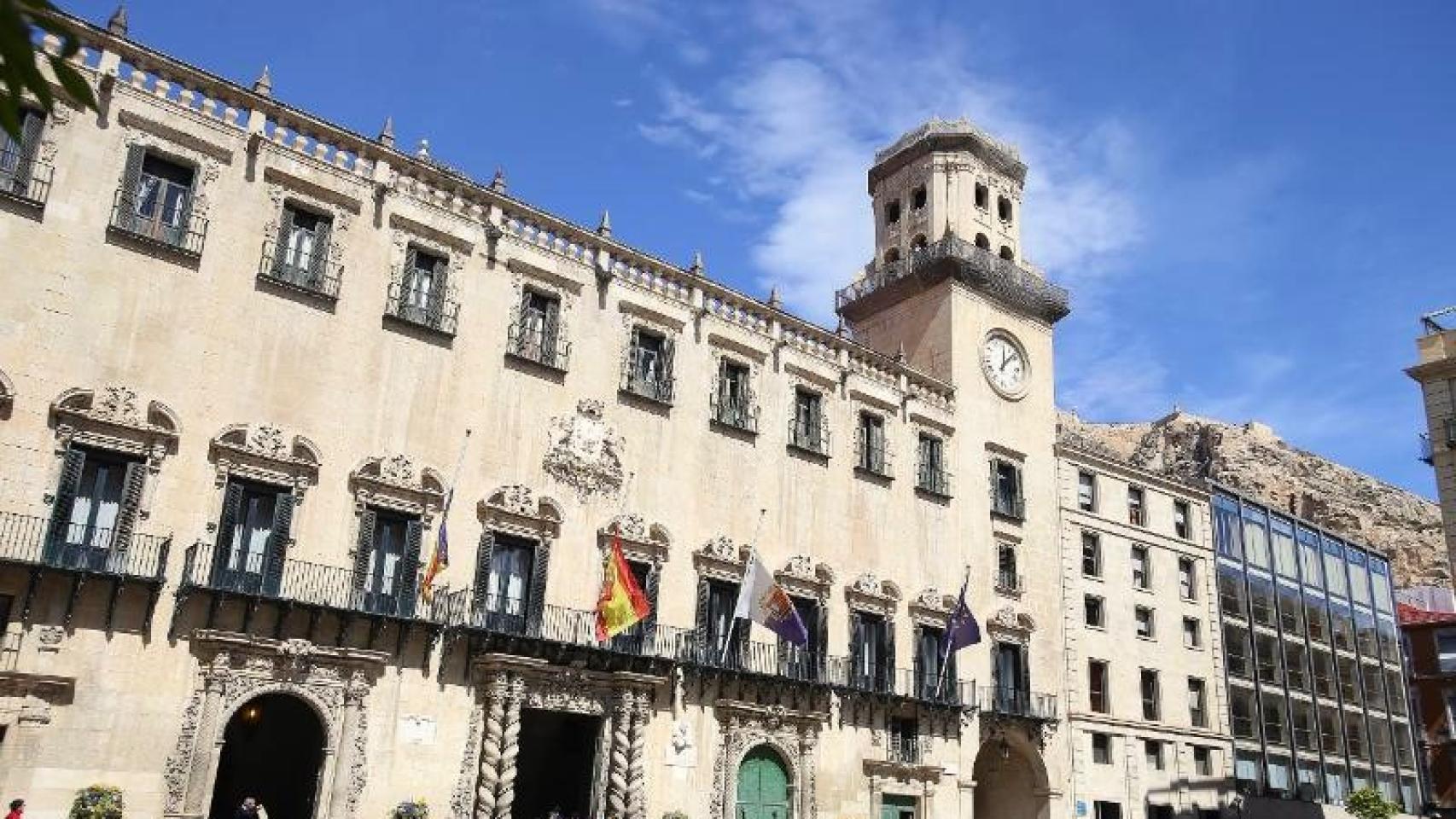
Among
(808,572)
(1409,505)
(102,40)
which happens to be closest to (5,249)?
(102,40)

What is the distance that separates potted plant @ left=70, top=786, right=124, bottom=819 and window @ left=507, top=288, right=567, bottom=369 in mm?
13721

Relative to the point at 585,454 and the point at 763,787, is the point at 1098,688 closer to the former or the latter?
the point at 763,787

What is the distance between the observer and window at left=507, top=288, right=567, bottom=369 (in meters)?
30.9

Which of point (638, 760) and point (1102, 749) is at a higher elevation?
point (1102, 749)

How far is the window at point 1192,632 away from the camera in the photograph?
156 feet

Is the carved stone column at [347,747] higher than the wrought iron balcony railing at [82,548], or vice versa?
the wrought iron balcony railing at [82,548]

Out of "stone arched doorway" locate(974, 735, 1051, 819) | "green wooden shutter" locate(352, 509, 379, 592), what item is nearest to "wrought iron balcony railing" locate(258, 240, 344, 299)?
"green wooden shutter" locate(352, 509, 379, 592)

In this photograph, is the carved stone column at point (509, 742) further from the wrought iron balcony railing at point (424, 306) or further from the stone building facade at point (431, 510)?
the wrought iron balcony railing at point (424, 306)

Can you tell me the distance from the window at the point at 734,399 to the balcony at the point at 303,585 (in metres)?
10.9

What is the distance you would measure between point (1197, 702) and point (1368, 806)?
7.75 meters

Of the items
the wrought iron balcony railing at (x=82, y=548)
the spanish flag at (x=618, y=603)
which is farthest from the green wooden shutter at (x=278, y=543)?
the spanish flag at (x=618, y=603)

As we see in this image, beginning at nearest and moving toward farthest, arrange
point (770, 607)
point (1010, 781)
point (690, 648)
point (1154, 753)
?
point (770, 607)
point (690, 648)
point (1010, 781)
point (1154, 753)

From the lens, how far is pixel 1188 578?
1922 inches

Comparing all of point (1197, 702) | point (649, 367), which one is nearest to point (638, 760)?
point (649, 367)
